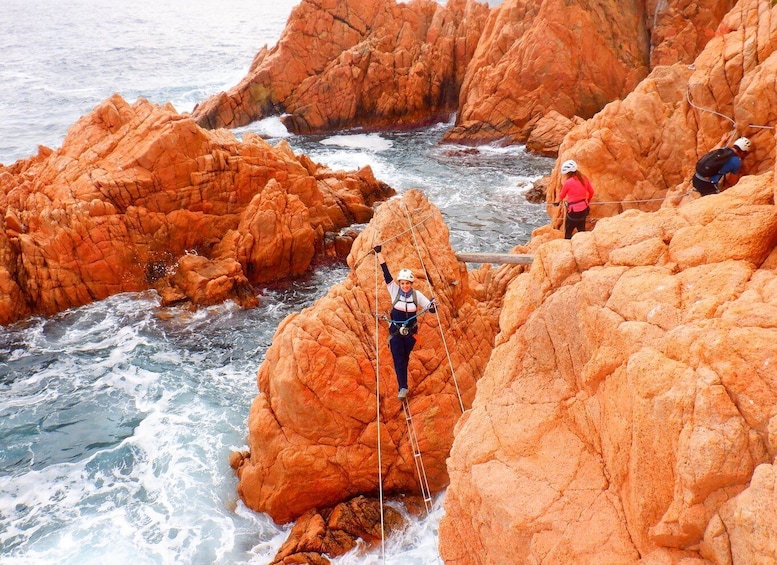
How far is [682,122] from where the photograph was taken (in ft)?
49.8

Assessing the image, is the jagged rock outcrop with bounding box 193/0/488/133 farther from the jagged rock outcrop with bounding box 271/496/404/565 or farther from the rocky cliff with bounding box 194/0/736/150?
the jagged rock outcrop with bounding box 271/496/404/565

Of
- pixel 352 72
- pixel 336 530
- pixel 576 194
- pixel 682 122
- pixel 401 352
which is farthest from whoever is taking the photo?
pixel 352 72

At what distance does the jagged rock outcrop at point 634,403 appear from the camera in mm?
4586

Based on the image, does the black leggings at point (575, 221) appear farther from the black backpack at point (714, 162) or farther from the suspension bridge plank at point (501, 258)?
the black backpack at point (714, 162)

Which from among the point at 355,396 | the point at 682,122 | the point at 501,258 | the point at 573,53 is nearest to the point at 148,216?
the point at 355,396

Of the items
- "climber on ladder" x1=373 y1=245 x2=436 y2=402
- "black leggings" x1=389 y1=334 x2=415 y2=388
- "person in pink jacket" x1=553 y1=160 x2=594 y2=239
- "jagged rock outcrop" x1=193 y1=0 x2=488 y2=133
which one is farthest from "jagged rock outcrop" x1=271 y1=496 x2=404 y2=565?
"jagged rock outcrop" x1=193 y1=0 x2=488 y2=133

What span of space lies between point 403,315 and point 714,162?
654 cm

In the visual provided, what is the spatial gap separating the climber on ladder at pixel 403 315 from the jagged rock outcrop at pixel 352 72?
3601 centimetres

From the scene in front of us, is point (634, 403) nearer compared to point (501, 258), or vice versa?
point (634, 403)

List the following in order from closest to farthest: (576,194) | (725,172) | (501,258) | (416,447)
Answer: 1. (725,172)
2. (416,447)
3. (501,258)
4. (576,194)

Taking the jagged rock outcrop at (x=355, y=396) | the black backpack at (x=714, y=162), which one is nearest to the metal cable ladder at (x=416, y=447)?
the jagged rock outcrop at (x=355, y=396)

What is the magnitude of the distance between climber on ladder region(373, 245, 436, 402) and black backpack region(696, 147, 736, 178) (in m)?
5.71

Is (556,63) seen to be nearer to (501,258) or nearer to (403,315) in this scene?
(501,258)

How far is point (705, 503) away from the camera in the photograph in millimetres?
4605
